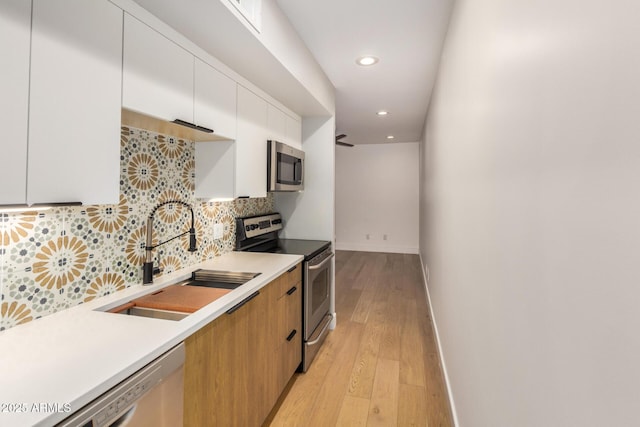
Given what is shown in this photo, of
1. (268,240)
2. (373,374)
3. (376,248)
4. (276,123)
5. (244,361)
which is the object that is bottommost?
(373,374)

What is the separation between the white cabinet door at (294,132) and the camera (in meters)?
2.92

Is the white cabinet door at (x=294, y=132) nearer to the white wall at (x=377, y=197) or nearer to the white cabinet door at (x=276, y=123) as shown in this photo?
the white cabinet door at (x=276, y=123)

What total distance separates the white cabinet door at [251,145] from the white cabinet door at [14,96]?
119cm

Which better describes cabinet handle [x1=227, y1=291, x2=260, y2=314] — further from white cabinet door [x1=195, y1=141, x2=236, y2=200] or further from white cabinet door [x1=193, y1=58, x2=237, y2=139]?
white cabinet door [x1=193, y1=58, x2=237, y2=139]

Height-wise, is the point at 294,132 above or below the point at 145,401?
above

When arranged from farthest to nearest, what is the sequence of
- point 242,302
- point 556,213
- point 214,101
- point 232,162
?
1. point 232,162
2. point 214,101
3. point 242,302
4. point 556,213

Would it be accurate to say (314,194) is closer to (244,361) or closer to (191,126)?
(191,126)

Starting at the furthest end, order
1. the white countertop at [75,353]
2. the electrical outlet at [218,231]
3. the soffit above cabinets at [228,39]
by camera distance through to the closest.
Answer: the electrical outlet at [218,231] < the soffit above cabinets at [228,39] < the white countertop at [75,353]

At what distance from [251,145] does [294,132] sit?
886 millimetres

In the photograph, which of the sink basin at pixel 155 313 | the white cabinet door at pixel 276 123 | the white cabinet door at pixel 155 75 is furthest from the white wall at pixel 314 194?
the sink basin at pixel 155 313

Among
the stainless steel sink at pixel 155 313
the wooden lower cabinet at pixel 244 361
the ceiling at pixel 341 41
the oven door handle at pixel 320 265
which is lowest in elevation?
the wooden lower cabinet at pixel 244 361

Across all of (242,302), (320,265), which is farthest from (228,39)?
(320,265)

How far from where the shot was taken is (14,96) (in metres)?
0.89

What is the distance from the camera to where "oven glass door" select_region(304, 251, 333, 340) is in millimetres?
2416
